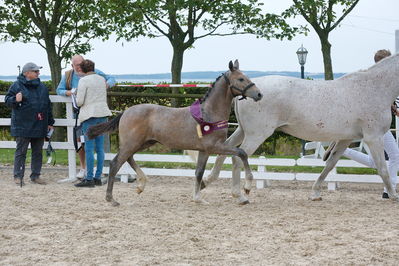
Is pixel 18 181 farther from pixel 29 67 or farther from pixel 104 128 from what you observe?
pixel 104 128

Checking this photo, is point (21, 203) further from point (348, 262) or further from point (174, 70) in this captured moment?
point (174, 70)

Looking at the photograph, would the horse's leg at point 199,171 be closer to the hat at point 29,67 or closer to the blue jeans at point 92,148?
the blue jeans at point 92,148

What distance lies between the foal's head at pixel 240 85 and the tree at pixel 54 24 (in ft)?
26.4

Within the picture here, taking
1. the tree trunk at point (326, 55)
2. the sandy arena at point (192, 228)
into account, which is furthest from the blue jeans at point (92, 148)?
the tree trunk at point (326, 55)

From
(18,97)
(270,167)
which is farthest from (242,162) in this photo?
(270,167)

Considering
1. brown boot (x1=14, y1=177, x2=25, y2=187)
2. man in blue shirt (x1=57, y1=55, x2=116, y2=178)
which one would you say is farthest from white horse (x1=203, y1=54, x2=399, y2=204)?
brown boot (x1=14, y1=177, x2=25, y2=187)

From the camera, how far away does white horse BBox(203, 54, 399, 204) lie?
7352 millimetres

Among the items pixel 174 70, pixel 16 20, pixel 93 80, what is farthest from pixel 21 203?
pixel 16 20

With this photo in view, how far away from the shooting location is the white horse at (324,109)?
7352 millimetres

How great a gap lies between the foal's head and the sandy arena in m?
1.29

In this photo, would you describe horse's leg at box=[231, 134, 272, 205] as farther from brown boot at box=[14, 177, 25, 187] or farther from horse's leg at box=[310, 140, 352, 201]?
brown boot at box=[14, 177, 25, 187]

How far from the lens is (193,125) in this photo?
7.19 m

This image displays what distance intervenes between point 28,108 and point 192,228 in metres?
3.71

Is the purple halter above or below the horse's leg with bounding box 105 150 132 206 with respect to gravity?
above
